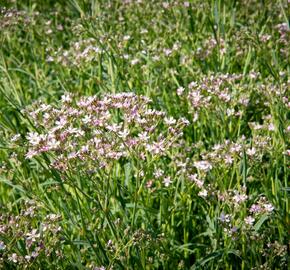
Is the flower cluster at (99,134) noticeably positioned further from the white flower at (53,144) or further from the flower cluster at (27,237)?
the flower cluster at (27,237)

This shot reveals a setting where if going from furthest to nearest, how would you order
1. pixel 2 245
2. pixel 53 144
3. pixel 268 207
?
pixel 268 207, pixel 2 245, pixel 53 144

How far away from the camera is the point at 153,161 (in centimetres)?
246

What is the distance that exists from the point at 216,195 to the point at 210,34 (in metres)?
2.09

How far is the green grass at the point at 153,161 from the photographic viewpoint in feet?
8.05

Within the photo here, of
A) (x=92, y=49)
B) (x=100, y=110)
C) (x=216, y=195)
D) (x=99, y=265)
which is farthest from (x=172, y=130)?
(x=92, y=49)

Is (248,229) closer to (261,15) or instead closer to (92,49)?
(92,49)

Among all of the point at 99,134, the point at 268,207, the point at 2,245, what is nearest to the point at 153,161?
the point at 99,134

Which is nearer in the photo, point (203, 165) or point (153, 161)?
point (153, 161)

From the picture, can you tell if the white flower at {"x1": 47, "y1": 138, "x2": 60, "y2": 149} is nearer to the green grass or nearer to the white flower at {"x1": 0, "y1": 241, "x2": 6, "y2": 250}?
the green grass

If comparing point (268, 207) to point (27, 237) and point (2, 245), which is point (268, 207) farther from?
point (2, 245)

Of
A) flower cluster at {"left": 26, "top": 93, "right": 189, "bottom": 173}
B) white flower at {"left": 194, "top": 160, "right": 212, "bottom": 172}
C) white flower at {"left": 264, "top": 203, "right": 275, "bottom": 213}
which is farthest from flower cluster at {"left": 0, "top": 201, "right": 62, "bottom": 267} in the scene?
white flower at {"left": 264, "top": 203, "right": 275, "bottom": 213}

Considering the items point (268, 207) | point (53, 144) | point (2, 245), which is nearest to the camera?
point (53, 144)

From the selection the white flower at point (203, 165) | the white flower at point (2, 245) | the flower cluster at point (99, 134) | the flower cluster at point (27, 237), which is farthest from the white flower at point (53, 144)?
the white flower at point (203, 165)

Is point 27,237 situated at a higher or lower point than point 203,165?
lower
